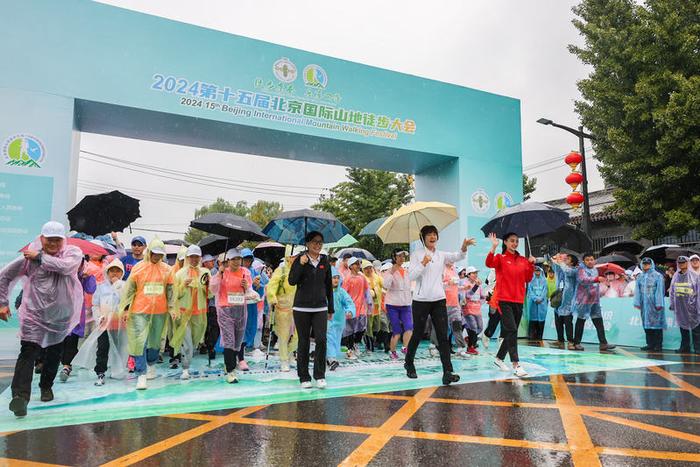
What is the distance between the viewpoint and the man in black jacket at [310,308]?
6.05 meters

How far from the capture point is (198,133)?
11953 millimetres

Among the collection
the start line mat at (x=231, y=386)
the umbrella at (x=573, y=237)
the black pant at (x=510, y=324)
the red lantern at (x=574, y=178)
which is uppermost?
the red lantern at (x=574, y=178)

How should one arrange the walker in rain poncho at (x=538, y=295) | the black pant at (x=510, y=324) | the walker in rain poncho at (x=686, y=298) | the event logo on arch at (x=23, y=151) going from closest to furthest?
1. the black pant at (x=510, y=324)
2. the walker in rain poncho at (x=686, y=298)
3. the event logo on arch at (x=23, y=151)
4. the walker in rain poncho at (x=538, y=295)

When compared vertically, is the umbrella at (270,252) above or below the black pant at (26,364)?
above

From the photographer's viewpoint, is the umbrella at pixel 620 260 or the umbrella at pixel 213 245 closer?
the umbrella at pixel 213 245

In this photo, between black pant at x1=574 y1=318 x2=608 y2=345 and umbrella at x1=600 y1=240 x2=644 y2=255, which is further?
umbrella at x1=600 y1=240 x2=644 y2=255

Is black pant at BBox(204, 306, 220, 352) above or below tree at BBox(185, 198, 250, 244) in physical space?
below

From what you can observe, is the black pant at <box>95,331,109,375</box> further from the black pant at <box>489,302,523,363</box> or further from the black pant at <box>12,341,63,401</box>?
the black pant at <box>489,302,523,363</box>

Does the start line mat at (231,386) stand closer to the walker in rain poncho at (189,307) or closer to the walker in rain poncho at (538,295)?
the walker in rain poncho at (189,307)

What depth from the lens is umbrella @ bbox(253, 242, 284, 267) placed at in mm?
12281

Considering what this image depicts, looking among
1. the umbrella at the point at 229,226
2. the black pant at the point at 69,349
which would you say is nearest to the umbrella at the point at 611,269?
the umbrella at the point at 229,226

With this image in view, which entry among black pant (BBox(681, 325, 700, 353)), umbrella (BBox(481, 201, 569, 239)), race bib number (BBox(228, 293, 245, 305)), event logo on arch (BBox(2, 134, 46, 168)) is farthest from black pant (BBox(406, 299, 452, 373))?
event logo on arch (BBox(2, 134, 46, 168))

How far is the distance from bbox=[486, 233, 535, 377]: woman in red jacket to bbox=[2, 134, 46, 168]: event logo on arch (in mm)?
8333

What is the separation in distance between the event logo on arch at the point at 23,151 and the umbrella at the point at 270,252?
481 cm
